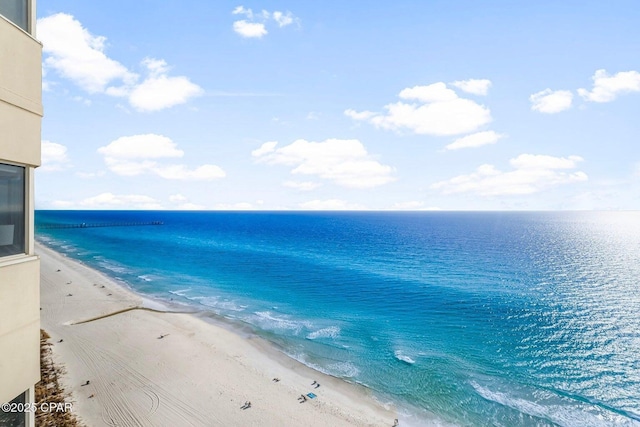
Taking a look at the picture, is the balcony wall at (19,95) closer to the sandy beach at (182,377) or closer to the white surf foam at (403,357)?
the sandy beach at (182,377)

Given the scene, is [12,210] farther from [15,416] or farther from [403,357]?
[403,357]

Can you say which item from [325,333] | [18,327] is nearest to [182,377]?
[325,333]

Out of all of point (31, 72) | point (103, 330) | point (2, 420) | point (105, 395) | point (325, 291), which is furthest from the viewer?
point (325, 291)

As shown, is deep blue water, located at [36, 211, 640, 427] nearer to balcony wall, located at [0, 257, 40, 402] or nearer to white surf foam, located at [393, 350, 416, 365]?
white surf foam, located at [393, 350, 416, 365]

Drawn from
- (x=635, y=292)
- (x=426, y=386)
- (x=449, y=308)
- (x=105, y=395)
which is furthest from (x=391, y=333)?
(x=635, y=292)

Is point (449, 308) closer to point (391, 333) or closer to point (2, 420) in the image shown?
point (391, 333)
